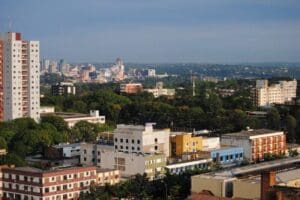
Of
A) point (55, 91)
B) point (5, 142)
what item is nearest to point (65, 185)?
point (5, 142)

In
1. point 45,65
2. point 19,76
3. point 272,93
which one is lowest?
point 272,93

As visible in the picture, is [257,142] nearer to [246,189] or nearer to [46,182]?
[246,189]

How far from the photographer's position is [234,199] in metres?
12.2

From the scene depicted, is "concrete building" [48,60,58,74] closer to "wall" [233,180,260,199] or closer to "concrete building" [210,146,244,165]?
"concrete building" [210,146,244,165]

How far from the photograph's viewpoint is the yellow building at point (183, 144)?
61.2 feet

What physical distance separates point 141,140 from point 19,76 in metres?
9.99

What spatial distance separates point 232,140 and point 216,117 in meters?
6.92

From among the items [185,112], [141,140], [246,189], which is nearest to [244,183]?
[246,189]

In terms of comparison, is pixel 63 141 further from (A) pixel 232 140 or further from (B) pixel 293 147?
(B) pixel 293 147

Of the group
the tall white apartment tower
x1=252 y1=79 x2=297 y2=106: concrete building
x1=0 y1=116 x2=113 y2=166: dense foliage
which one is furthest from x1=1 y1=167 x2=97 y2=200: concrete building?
x1=252 y1=79 x2=297 y2=106: concrete building

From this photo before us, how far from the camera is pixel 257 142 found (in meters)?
19.8

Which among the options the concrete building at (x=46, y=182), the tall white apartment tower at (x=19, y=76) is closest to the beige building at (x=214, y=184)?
the concrete building at (x=46, y=182)

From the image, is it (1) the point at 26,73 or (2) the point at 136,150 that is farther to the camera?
(1) the point at 26,73

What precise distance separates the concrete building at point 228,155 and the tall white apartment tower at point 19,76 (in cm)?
1024
